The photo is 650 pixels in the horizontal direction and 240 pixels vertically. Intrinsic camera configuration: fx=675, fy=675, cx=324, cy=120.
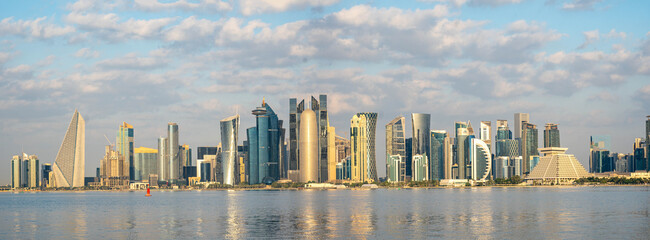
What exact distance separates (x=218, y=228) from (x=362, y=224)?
2301 cm

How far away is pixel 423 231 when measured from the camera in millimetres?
95688

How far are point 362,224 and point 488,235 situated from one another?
84.2 feet

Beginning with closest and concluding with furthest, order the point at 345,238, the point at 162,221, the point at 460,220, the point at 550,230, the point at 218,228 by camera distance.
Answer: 1. the point at 345,238
2. the point at 550,230
3. the point at 218,228
4. the point at 460,220
5. the point at 162,221

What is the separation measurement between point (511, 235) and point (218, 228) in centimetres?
4475

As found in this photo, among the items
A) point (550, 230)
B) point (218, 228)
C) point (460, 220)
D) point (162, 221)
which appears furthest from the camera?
point (162, 221)

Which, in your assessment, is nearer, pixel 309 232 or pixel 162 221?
pixel 309 232

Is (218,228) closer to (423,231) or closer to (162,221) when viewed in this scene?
(162,221)

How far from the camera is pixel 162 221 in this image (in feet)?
406

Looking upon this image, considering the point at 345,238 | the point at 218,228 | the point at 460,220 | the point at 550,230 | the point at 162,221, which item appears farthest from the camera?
the point at 162,221

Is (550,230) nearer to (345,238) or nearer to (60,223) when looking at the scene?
(345,238)

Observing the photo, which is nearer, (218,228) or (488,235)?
(488,235)

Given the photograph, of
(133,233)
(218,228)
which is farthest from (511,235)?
(133,233)

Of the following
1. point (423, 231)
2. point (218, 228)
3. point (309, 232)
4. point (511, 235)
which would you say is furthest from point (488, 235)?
point (218, 228)

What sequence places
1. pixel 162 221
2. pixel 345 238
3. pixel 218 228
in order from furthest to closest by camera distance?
1. pixel 162 221
2. pixel 218 228
3. pixel 345 238
